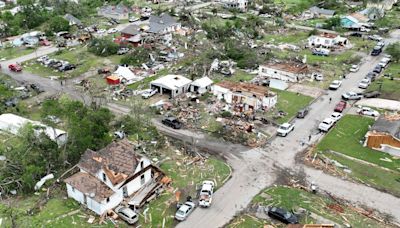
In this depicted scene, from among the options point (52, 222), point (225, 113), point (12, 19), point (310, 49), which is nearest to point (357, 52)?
point (310, 49)

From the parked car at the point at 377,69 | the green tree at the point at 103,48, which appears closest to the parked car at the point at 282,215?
the parked car at the point at 377,69

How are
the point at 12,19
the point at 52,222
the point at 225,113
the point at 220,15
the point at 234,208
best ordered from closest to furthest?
the point at 52,222 → the point at 234,208 → the point at 225,113 → the point at 12,19 → the point at 220,15

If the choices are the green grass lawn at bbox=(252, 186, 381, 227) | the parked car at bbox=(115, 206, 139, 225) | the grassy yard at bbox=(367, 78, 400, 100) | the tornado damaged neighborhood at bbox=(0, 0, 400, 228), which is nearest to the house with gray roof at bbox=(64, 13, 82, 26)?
the tornado damaged neighborhood at bbox=(0, 0, 400, 228)

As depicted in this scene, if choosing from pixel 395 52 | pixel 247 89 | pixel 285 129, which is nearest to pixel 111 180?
pixel 285 129

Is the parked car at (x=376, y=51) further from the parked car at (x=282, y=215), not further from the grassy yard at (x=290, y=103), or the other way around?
the parked car at (x=282, y=215)

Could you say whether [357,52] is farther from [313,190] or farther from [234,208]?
[234,208]

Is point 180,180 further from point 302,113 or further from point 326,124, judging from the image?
point 302,113
